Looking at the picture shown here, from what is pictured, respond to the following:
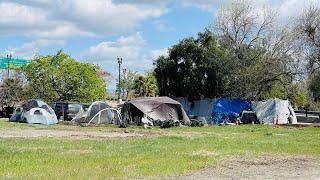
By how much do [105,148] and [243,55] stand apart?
115ft

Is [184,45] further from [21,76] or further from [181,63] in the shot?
[21,76]

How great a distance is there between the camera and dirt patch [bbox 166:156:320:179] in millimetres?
12344

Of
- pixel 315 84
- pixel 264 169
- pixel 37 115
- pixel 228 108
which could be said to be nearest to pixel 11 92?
pixel 37 115

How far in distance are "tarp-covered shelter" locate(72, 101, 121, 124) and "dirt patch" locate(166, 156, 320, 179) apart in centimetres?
2292

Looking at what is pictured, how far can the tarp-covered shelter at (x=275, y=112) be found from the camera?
42.7 metres

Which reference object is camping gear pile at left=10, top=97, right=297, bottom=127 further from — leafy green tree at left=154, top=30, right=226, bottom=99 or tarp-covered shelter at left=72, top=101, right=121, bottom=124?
leafy green tree at left=154, top=30, right=226, bottom=99

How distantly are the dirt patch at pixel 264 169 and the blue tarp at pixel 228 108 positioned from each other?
27.8 metres

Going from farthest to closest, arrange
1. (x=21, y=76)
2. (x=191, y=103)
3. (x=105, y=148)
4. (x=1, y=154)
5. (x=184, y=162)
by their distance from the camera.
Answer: (x=21, y=76) → (x=191, y=103) → (x=105, y=148) → (x=1, y=154) → (x=184, y=162)

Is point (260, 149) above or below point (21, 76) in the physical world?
below

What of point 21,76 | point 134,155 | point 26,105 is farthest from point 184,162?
point 21,76

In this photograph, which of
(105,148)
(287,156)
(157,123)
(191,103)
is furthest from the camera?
(191,103)

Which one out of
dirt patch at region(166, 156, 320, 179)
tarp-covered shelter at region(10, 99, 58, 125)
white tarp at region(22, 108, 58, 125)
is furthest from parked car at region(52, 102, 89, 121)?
dirt patch at region(166, 156, 320, 179)

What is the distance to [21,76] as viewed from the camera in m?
66.6

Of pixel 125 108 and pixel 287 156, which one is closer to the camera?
pixel 287 156
